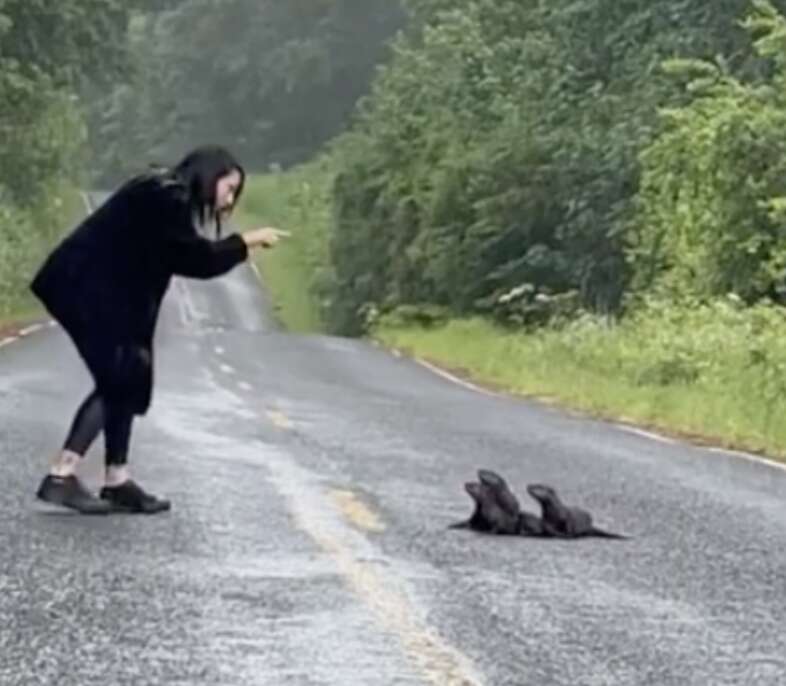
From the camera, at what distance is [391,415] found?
64.4 feet

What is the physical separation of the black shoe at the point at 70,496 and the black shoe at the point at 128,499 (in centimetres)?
5

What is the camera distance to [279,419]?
708 inches

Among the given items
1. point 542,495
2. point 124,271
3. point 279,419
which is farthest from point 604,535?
point 279,419

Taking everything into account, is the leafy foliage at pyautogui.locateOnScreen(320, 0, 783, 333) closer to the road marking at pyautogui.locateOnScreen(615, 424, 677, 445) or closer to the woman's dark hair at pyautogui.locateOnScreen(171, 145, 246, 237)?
the road marking at pyautogui.locateOnScreen(615, 424, 677, 445)

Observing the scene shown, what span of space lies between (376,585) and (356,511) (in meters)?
2.47

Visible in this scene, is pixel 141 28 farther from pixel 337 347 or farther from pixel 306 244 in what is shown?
pixel 337 347

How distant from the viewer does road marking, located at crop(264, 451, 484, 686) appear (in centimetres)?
692

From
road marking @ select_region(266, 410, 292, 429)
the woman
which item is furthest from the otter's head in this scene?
road marking @ select_region(266, 410, 292, 429)

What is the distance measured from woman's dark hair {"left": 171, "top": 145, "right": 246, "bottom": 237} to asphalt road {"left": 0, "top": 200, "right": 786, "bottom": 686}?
4.59ft

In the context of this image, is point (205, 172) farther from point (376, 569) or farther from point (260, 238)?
point (376, 569)

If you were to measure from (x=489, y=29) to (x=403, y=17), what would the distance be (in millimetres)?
46500

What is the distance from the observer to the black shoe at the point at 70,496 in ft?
33.9

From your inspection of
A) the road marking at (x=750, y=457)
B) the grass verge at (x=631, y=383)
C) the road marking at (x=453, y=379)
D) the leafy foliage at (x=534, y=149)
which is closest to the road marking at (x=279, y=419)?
the road marking at (x=750, y=457)

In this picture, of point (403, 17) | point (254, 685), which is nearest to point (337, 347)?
point (254, 685)
